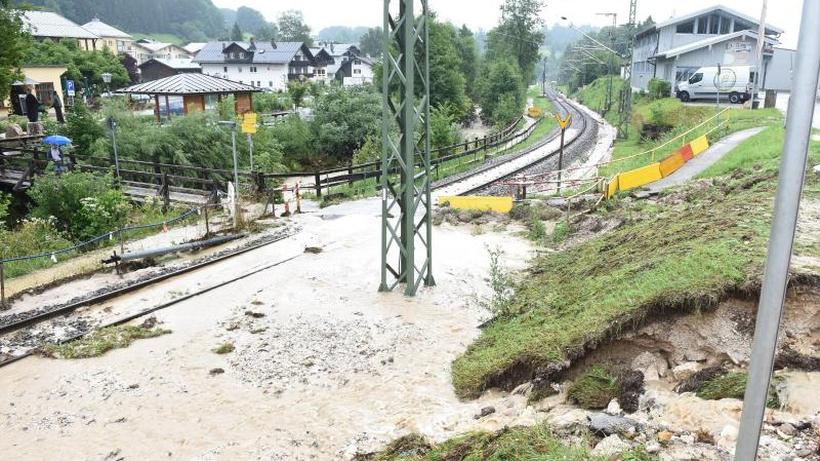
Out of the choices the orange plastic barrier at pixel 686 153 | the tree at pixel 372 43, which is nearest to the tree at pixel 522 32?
the orange plastic barrier at pixel 686 153

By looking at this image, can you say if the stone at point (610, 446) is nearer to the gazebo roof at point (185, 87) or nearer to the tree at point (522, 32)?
the gazebo roof at point (185, 87)

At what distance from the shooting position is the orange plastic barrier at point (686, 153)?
66.5ft

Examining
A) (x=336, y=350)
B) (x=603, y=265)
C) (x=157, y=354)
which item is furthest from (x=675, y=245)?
(x=157, y=354)

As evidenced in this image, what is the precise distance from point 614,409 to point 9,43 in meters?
22.9

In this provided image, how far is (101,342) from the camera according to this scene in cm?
955

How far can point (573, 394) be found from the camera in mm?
6496

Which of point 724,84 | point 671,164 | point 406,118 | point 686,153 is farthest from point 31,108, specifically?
point 724,84

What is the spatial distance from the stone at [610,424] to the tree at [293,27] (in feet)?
476

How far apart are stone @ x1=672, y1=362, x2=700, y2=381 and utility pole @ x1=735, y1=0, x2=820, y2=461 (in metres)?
3.86

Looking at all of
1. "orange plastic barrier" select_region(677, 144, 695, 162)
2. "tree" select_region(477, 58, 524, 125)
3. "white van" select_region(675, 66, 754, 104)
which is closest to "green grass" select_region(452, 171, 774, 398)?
"orange plastic barrier" select_region(677, 144, 695, 162)

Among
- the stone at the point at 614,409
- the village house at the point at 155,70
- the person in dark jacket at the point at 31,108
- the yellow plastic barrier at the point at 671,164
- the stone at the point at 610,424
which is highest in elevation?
the village house at the point at 155,70

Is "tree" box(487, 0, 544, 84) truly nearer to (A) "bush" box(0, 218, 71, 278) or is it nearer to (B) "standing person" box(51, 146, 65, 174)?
(B) "standing person" box(51, 146, 65, 174)

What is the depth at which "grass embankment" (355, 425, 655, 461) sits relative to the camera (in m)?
4.74

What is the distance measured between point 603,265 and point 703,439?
5.42 m
